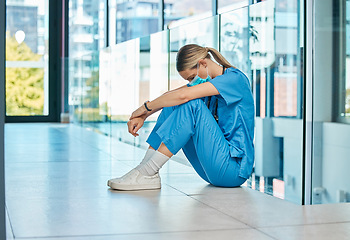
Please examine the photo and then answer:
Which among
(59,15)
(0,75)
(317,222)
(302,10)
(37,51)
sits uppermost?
(59,15)

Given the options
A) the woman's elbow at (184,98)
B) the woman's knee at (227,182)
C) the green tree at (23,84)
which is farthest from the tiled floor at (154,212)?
the green tree at (23,84)

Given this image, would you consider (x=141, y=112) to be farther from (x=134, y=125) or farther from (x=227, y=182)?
(x=227, y=182)

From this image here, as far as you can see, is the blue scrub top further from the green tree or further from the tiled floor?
the green tree

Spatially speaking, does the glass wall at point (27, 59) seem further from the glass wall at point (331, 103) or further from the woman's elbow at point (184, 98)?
the woman's elbow at point (184, 98)

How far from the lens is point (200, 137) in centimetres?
223

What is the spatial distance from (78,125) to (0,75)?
6653mm

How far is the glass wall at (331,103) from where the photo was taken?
2.08 m

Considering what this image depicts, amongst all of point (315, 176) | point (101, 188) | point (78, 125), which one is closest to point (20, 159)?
point (101, 188)

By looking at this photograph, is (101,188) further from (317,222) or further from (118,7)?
(118,7)

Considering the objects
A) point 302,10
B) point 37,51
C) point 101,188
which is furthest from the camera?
point 37,51

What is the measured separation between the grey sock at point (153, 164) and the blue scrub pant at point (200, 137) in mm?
63

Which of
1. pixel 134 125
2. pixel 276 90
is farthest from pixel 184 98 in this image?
pixel 276 90

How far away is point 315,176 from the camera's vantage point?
2.04m

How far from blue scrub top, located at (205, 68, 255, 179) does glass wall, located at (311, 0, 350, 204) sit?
296 mm
